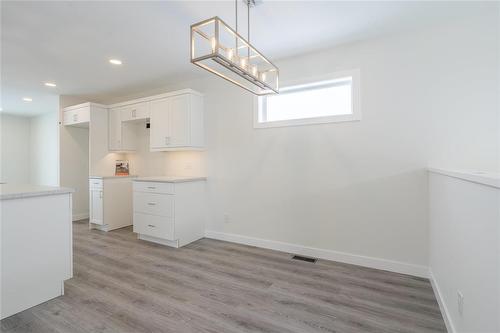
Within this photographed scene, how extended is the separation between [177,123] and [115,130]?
1677 mm

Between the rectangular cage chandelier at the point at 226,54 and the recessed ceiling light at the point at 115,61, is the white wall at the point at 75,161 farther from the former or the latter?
the rectangular cage chandelier at the point at 226,54

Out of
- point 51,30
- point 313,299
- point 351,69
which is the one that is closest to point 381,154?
point 351,69

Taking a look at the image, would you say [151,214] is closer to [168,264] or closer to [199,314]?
[168,264]

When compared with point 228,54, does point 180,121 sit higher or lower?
lower

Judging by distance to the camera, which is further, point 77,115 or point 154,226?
point 77,115

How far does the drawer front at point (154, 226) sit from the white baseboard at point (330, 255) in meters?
0.71

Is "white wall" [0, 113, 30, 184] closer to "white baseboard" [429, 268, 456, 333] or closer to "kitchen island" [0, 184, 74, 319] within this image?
"kitchen island" [0, 184, 74, 319]

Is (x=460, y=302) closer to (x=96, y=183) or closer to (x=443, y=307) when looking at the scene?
(x=443, y=307)

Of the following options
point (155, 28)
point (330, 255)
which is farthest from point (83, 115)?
point (330, 255)

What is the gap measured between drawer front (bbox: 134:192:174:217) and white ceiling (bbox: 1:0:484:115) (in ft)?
6.32

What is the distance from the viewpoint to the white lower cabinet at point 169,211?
3.37 meters

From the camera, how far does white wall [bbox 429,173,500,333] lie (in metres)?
1.03

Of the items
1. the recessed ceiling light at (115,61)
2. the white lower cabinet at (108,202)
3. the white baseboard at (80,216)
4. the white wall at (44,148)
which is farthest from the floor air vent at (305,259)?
the white wall at (44,148)

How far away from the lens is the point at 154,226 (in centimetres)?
350
